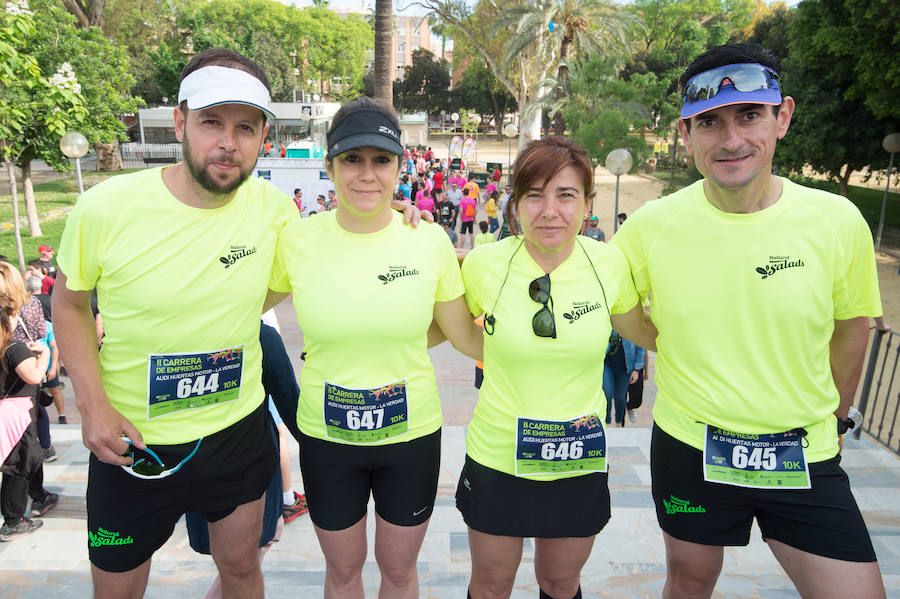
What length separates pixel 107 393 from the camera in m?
2.37

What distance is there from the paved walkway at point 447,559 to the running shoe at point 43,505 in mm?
51

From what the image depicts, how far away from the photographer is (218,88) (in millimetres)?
2268

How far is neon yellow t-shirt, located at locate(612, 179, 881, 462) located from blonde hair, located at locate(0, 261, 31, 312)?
3.96 m

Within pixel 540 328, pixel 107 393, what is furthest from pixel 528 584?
pixel 107 393

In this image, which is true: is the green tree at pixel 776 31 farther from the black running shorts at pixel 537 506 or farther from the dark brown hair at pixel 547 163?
the black running shorts at pixel 537 506

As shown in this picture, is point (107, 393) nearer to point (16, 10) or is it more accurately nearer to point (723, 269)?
point (723, 269)

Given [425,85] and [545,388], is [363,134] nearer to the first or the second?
→ [545,388]

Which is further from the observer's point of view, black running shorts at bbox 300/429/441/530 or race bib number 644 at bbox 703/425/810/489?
black running shorts at bbox 300/429/441/530

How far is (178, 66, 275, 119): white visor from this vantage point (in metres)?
→ 2.26

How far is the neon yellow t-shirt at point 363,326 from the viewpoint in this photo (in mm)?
2434

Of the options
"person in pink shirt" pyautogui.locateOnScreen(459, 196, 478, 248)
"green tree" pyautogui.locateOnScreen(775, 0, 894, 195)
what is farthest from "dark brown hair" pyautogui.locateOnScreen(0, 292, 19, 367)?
"green tree" pyautogui.locateOnScreen(775, 0, 894, 195)

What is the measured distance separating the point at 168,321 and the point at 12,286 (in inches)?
98.0

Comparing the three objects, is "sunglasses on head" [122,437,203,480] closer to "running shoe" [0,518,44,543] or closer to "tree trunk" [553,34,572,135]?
"running shoe" [0,518,44,543]

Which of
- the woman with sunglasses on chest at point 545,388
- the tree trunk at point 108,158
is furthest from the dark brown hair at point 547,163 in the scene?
the tree trunk at point 108,158
